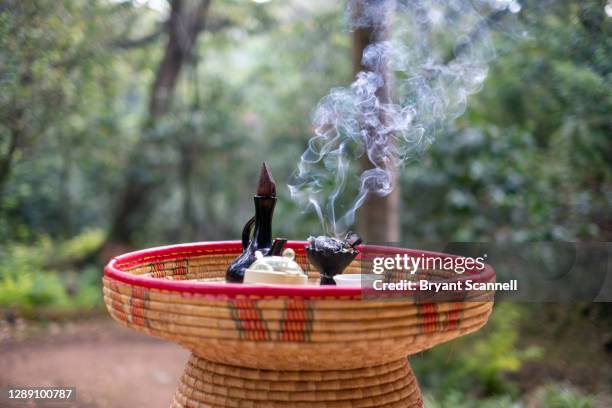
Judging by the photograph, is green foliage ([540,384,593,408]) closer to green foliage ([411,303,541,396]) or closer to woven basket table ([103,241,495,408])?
green foliage ([411,303,541,396])

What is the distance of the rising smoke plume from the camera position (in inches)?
94.0

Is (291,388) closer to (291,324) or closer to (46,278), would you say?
(291,324)

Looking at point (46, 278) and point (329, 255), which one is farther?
point (46, 278)

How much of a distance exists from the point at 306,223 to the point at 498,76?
6.52ft

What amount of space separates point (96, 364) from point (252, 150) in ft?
9.05

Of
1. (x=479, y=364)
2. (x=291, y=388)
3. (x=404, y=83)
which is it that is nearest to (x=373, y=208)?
(x=404, y=83)

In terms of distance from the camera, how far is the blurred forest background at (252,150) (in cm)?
318

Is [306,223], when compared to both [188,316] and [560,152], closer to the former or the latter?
[560,152]

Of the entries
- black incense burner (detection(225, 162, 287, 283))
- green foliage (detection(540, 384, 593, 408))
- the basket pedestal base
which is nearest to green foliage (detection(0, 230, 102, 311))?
black incense burner (detection(225, 162, 287, 283))

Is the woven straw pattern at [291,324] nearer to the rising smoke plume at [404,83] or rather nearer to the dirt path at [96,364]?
the rising smoke plume at [404,83]

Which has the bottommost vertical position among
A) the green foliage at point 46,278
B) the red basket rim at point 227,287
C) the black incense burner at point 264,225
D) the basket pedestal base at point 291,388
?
the green foliage at point 46,278

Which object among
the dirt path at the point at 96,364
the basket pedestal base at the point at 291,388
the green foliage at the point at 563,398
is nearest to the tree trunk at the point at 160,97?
the dirt path at the point at 96,364

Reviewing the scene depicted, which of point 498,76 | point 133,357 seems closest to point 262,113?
point 498,76

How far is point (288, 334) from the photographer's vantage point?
3.62ft
